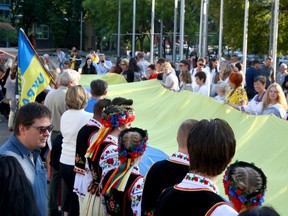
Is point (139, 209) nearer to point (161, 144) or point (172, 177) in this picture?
point (172, 177)

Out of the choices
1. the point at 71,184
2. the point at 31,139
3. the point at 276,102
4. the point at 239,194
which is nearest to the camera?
the point at 239,194

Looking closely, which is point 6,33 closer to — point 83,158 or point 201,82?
point 201,82

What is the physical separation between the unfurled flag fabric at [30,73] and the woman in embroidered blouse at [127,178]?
3.49 m

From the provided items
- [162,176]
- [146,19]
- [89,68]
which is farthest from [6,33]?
[162,176]

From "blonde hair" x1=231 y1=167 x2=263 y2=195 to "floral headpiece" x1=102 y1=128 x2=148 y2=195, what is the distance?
165 centimetres

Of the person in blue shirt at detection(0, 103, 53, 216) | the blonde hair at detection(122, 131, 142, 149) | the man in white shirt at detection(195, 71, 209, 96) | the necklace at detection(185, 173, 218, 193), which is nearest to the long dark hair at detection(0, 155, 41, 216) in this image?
the person in blue shirt at detection(0, 103, 53, 216)

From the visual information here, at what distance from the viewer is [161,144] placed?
31.3 ft

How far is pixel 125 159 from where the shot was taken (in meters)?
5.40

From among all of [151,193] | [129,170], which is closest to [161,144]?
[129,170]

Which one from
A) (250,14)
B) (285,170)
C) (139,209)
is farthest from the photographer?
(250,14)

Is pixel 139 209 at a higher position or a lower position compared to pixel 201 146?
lower

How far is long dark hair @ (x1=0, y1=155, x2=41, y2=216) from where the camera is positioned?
320 centimetres

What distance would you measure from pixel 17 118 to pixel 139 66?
1444cm

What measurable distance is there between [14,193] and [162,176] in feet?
5.41
